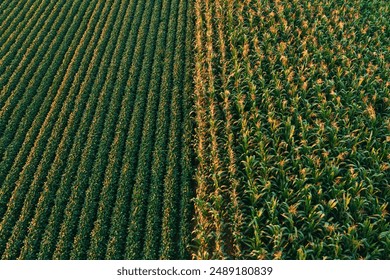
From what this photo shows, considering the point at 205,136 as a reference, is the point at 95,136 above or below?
below

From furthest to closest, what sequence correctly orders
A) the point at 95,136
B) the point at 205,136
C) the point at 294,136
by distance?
1. the point at 95,136
2. the point at 205,136
3. the point at 294,136

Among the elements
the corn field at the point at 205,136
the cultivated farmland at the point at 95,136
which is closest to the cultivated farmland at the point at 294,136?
the corn field at the point at 205,136

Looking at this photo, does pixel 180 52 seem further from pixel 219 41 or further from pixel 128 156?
pixel 128 156

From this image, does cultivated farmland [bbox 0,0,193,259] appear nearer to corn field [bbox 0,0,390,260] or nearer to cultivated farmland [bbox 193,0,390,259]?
corn field [bbox 0,0,390,260]

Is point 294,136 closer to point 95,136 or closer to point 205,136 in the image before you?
point 205,136

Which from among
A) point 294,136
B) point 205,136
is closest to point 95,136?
point 205,136

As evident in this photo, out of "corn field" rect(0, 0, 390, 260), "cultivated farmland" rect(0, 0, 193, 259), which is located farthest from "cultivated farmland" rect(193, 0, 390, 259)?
"cultivated farmland" rect(0, 0, 193, 259)

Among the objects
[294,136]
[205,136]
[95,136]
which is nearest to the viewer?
[294,136]
